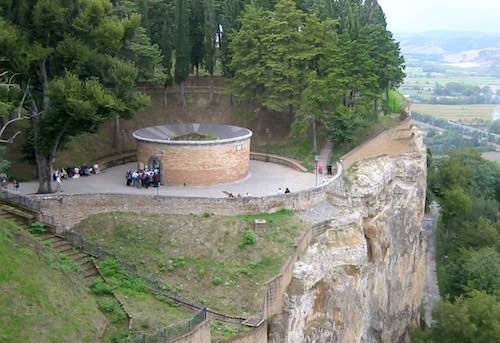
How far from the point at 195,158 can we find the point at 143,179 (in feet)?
10.1

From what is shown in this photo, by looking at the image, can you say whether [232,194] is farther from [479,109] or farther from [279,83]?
[479,109]

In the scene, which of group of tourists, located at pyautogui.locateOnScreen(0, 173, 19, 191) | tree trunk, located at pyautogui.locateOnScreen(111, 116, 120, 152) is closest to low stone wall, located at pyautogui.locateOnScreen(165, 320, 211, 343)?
group of tourists, located at pyautogui.locateOnScreen(0, 173, 19, 191)

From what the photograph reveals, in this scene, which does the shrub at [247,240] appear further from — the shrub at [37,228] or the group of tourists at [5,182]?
the group of tourists at [5,182]

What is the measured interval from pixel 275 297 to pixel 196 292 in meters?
3.28

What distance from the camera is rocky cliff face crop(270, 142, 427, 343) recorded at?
26562 millimetres

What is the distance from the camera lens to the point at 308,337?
2650 centimetres

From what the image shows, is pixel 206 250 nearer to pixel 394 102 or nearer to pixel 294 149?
pixel 294 149

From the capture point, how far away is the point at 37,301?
58.3 feet

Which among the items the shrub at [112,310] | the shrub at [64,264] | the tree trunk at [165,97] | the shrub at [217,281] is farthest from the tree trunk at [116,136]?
the shrub at [112,310]

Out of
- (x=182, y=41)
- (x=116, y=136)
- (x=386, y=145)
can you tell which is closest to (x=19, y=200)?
(x=116, y=136)

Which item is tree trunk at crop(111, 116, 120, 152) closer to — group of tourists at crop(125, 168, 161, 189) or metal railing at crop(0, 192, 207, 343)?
group of tourists at crop(125, 168, 161, 189)

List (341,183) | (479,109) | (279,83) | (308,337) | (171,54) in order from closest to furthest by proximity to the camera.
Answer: (308,337) → (341,183) → (279,83) → (171,54) → (479,109)

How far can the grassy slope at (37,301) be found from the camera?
54.6 feet

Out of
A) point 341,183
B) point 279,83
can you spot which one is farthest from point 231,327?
point 279,83
